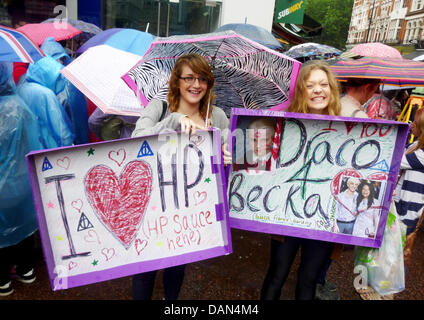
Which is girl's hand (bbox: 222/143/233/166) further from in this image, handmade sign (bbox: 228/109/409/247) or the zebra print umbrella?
the zebra print umbrella

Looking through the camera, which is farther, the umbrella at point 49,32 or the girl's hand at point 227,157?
the umbrella at point 49,32

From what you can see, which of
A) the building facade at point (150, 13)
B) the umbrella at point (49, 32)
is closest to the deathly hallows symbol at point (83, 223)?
the umbrella at point (49, 32)

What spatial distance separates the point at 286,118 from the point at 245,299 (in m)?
1.68

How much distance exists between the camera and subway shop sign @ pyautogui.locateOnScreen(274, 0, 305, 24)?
1370 centimetres

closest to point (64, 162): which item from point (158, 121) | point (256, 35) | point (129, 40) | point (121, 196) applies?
point (121, 196)

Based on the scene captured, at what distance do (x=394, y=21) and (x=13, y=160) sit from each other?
53926 millimetres

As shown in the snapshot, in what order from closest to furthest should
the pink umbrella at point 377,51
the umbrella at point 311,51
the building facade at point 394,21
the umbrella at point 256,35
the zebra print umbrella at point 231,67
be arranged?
the zebra print umbrella at point 231,67
the pink umbrella at point 377,51
the umbrella at point 256,35
the umbrella at point 311,51
the building facade at point 394,21

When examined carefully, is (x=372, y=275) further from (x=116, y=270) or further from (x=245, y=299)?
(x=116, y=270)

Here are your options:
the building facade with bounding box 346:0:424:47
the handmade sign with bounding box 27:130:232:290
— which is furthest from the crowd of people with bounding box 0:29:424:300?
the building facade with bounding box 346:0:424:47

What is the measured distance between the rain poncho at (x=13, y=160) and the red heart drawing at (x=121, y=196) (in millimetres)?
1047

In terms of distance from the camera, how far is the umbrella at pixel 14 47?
6.34 feet

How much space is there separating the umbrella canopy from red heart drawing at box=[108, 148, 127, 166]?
6.63ft

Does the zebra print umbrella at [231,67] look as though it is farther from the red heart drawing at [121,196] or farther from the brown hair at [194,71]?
the red heart drawing at [121,196]
